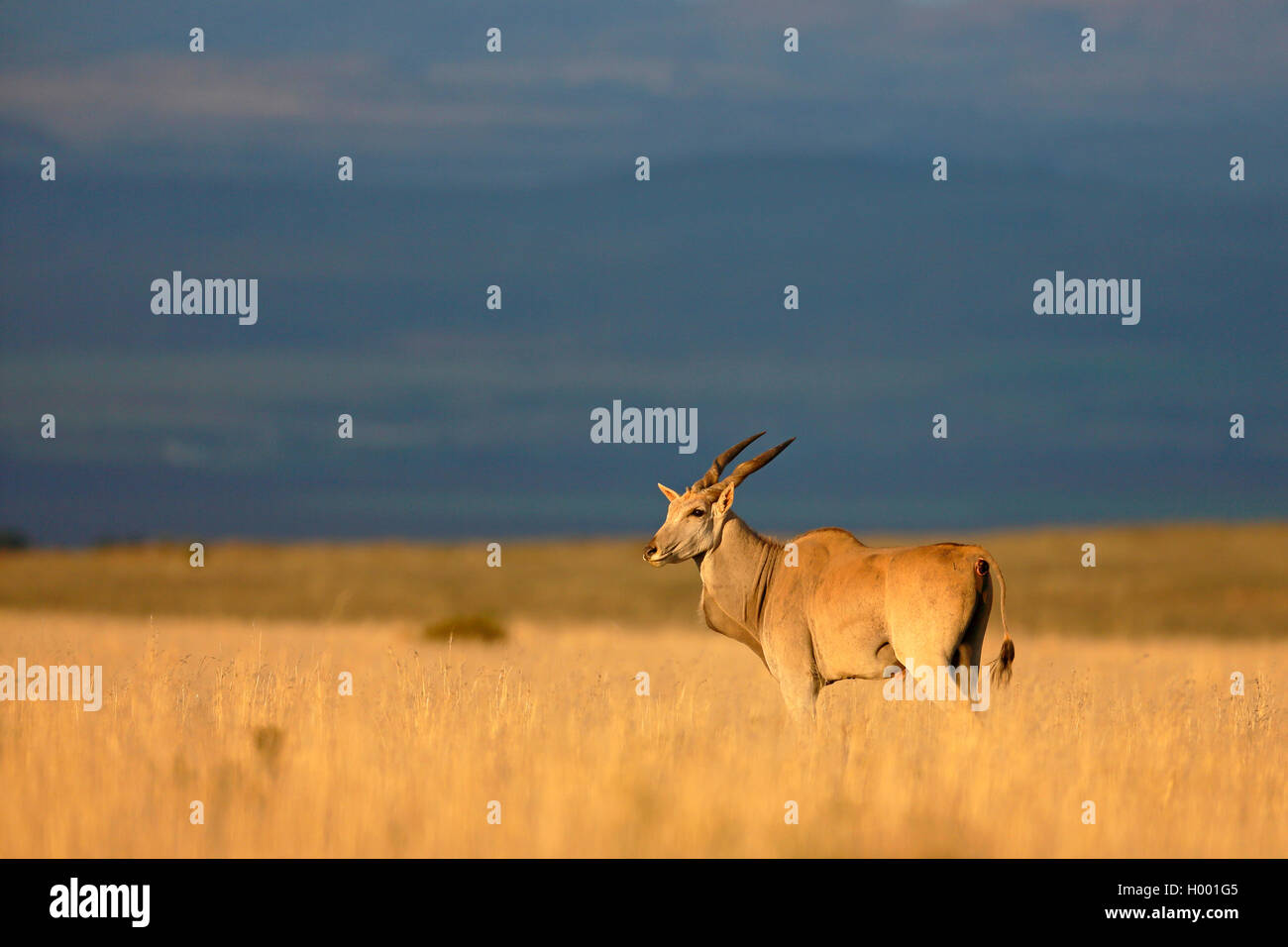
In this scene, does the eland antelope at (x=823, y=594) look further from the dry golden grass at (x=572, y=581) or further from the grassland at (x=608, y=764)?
the dry golden grass at (x=572, y=581)

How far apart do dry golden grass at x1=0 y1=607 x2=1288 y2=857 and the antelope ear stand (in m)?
1.81

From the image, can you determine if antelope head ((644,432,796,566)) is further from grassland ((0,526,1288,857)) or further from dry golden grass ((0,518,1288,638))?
dry golden grass ((0,518,1288,638))

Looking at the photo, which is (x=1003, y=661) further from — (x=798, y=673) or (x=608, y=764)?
(x=608, y=764)

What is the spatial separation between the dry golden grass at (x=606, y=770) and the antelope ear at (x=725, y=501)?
1.81 meters

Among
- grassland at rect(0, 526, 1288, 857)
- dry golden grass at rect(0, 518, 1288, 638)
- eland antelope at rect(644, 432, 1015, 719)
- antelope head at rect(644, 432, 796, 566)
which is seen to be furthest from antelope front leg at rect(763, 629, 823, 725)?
dry golden grass at rect(0, 518, 1288, 638)

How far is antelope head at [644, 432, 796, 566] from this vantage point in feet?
38.2

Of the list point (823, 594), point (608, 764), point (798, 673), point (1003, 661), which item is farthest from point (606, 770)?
point (1003, 661)

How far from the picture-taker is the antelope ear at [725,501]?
465 inches

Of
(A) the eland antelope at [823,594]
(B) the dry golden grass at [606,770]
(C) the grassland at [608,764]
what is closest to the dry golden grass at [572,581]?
(C) the grassland at [608,764]

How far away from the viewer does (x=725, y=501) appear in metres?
11.9

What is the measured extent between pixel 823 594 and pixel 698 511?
4.34 feet
